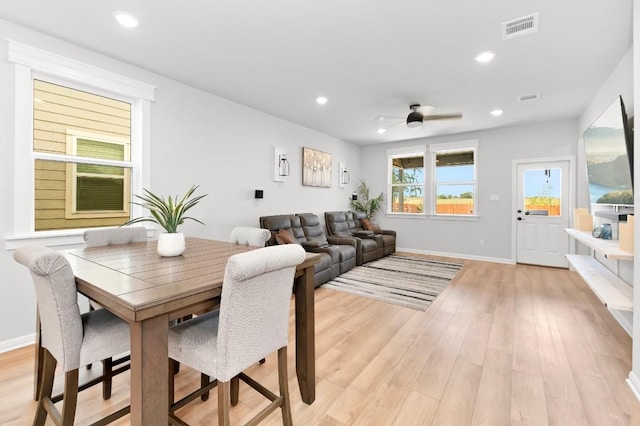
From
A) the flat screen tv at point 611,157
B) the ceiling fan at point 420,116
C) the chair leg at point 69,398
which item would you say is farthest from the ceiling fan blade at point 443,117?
the chair leg at point 69,398

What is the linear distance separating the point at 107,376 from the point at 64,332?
0.59 meters

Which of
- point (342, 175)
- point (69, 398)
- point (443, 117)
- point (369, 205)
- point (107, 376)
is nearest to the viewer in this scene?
point (69, 398)

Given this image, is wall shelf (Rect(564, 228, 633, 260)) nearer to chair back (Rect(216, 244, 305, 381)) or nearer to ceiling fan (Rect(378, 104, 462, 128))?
ceiling fan (Rect(378, 104, 462, 128))

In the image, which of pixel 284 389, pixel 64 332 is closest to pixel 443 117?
pixel 284 389

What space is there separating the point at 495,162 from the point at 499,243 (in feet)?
5.21

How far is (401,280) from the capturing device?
14.4 ft

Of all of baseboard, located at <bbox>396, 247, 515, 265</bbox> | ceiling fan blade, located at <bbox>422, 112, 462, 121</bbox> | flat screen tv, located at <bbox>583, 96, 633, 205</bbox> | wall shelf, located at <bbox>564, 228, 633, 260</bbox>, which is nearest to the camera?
wall shelf, located at <bbox>564, 228, 633, 260</bbox>

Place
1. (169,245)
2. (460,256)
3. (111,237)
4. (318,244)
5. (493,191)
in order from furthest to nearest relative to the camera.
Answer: (460,256), (493,191), (318,244), (111,237), (169,245)

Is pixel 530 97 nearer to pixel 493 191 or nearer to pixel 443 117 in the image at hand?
pixel 443 117

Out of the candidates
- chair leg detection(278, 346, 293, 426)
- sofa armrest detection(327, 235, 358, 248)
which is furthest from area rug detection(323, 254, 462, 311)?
chair leg detection(278, 346, 293, 426)

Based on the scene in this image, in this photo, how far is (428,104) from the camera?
4.26m

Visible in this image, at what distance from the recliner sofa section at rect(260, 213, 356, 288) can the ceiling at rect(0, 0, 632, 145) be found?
71.2 inches

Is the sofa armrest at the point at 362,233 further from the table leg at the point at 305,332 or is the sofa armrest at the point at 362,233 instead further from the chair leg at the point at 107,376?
the chair leg at the point at 107,376

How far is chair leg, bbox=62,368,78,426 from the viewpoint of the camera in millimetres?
1312
